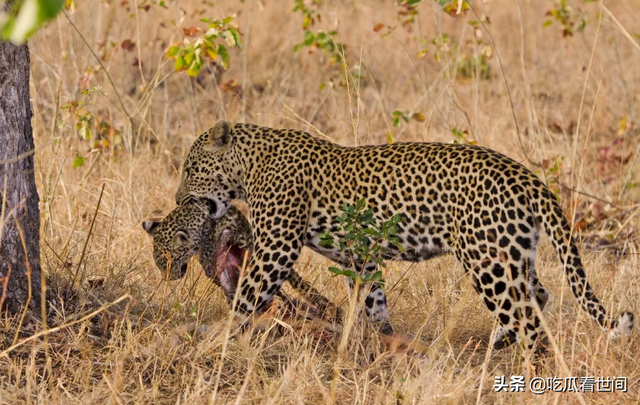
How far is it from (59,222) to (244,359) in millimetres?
2615

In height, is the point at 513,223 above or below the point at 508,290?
above

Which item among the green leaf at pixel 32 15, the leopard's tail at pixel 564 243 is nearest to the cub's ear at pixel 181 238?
the leopard's tail at pixel 564 243

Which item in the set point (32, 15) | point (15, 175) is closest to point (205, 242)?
point (15, 175)

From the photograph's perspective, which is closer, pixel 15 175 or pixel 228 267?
pixel 15 175

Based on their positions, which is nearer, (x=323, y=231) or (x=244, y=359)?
(x=244, y=359)

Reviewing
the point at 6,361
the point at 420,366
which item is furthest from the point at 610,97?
the point at 6,361

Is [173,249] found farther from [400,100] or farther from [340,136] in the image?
[400,100]

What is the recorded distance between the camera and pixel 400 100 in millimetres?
10469

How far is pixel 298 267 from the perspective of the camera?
6.34 metres

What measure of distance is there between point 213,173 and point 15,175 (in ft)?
4.63

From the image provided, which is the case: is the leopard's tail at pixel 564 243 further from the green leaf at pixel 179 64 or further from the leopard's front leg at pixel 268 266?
the green leaf at pixel 179 64

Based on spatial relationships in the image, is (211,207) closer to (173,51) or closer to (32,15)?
(173,51)

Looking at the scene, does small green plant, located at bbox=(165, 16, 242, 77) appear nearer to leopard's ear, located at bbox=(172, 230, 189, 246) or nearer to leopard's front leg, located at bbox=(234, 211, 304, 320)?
leopard's ear, located at bbox=(172, 230, 189, 246)

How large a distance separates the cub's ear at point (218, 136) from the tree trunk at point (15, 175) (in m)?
1.25
